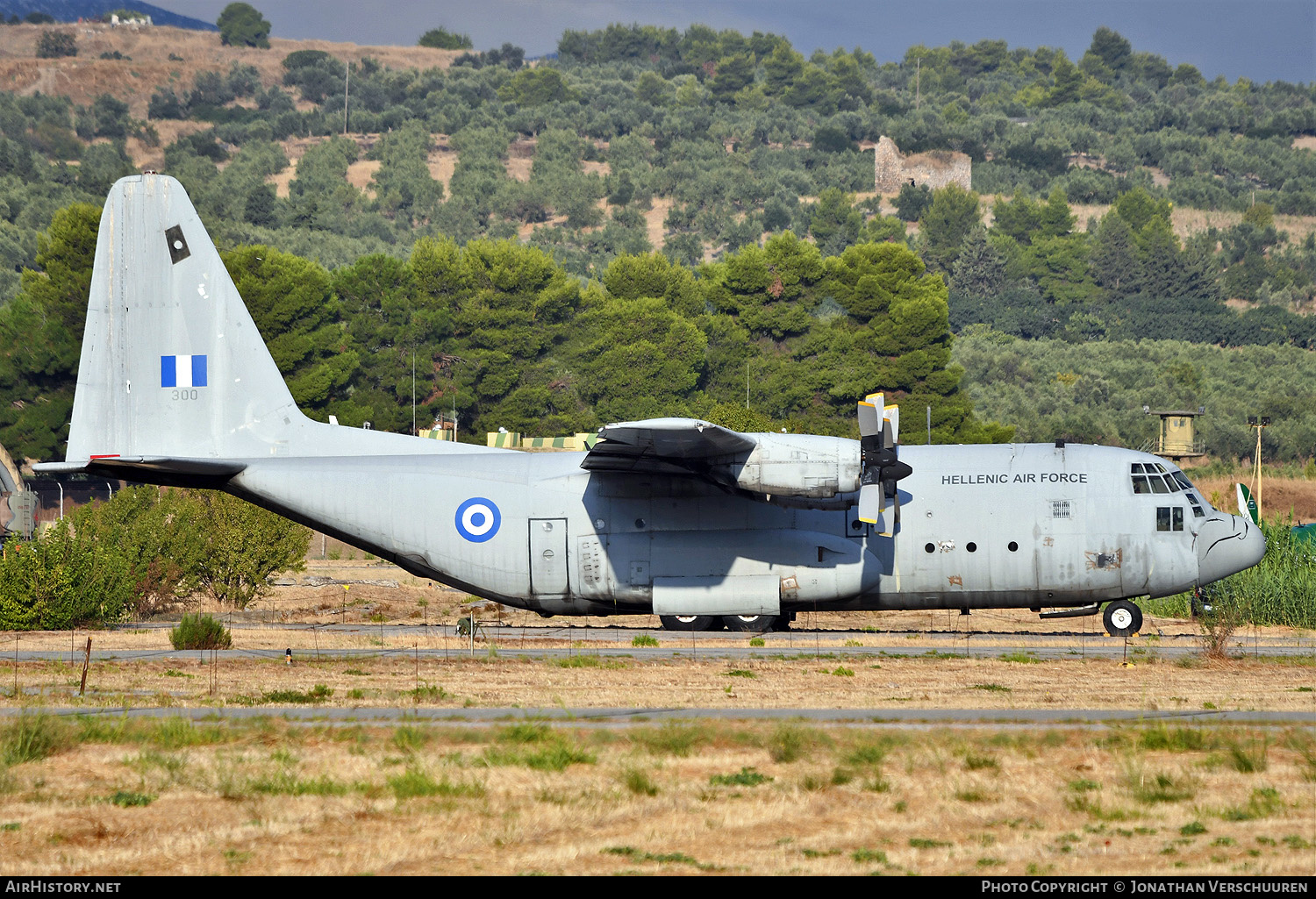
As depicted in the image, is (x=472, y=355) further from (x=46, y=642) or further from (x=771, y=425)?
(x=46, y=642)

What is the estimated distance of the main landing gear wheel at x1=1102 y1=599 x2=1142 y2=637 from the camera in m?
28.5

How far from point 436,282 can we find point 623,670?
236 feet

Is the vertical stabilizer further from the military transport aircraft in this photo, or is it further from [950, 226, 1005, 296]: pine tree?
[950, 226, 1005, 296]: pine tree

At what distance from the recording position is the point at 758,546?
91.9 ft

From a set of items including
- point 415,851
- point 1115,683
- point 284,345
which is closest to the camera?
point 415,851

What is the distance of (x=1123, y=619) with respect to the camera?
28.5 metres

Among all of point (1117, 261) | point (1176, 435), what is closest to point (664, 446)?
point (1176, 435)

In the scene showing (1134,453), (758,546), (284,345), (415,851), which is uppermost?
(284,345)

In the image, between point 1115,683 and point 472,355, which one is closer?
point 1115,683

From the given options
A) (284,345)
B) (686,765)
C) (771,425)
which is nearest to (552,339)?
(284,345)

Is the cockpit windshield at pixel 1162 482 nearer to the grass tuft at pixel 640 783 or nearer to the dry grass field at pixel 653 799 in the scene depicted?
the dry grass field at pixel 653 799

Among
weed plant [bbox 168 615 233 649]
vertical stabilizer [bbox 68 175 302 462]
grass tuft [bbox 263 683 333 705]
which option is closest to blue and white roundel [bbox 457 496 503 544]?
vertical stabilizer [bbox 68 175 302 462]

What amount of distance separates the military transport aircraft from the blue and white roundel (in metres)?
0.04
